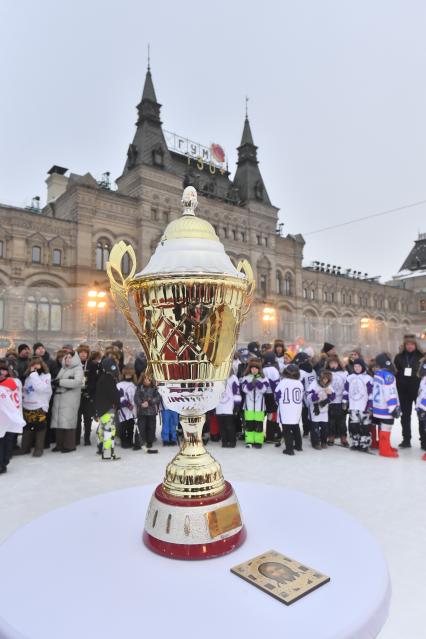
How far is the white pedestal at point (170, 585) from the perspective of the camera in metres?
1.17

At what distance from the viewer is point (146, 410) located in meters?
6.59

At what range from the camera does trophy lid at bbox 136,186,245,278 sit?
1847 mm

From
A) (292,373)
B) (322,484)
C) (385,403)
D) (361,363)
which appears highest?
(361,363)

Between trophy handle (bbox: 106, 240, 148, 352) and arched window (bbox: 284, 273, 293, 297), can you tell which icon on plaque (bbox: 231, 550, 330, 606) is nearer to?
trophy handle (bbox: 106, 240, 148, 352)

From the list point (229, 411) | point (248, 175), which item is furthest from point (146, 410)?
point (248, 175)

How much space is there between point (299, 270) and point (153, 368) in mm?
35720

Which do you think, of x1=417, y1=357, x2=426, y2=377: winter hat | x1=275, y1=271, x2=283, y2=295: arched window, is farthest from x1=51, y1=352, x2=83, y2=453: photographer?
x1=275, y1=271, x2=283, y2=295: arched window

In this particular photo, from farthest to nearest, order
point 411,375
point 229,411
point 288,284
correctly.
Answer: point 288,284 < point 411,375 < point 229,411

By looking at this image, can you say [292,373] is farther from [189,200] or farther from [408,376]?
[189,200]

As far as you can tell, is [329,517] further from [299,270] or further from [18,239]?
[299,270]

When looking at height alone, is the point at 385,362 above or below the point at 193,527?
above

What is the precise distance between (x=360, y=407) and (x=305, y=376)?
1.30 metres

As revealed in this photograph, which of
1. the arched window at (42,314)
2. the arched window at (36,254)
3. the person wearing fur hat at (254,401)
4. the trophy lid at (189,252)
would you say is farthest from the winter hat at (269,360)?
the arched window at (36,254)

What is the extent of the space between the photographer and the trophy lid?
4970 mm
